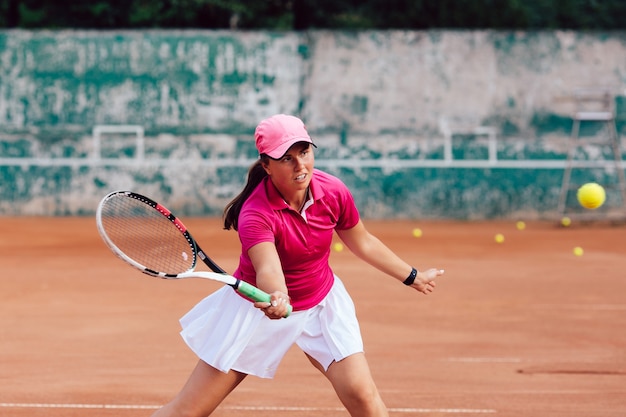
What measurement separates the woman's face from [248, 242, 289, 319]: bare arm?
21 cm

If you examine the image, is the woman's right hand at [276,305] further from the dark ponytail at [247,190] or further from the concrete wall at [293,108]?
the concrete wall at [293,108]

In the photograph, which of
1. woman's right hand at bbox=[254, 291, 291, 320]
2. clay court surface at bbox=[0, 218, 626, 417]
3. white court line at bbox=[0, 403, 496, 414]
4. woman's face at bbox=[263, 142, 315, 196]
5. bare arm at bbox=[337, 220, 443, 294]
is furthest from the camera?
clay court surface at bbox=[0, 218, 626, 417]

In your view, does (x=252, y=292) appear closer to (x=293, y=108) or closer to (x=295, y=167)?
(x=295, y=167)

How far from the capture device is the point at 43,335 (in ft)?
21.0

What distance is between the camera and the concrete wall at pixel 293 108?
15.3m

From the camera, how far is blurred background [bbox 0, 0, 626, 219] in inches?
607

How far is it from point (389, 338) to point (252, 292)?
126 inches

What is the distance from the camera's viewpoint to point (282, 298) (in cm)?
321

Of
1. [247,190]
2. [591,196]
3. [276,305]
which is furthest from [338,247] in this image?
[276,305]

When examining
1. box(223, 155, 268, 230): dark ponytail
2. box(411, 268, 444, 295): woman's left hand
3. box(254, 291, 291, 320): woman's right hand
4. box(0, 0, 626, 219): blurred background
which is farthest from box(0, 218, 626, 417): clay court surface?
box(0, 0, 626, 219): blurred background

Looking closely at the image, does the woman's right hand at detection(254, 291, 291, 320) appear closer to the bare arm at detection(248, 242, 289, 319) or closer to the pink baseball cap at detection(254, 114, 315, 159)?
the bare arm at detection(248, 242, 289, 319)

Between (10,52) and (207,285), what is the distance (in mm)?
8735

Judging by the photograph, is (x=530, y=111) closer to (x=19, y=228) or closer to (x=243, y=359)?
(x=19, y=228)

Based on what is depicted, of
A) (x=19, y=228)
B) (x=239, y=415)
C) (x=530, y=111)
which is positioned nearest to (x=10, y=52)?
(x=19, y=228)
